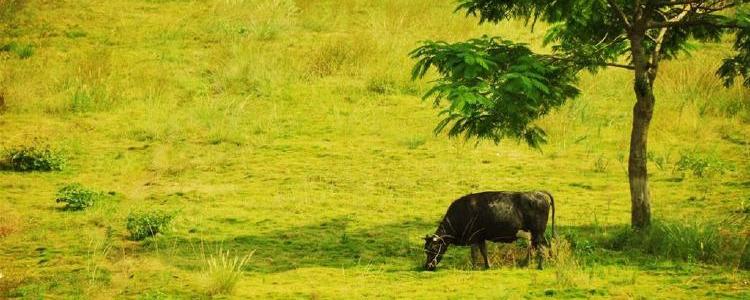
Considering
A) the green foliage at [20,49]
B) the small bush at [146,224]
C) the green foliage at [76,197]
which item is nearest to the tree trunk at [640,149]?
the small bush at [146,224]

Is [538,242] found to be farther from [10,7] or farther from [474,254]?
[10,7]

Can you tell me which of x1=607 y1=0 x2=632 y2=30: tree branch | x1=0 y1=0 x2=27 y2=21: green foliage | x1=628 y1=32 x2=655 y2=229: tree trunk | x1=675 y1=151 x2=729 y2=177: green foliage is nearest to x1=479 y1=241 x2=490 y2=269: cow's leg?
x1=628 y1=32 x2=655 y2=229: tree trunk

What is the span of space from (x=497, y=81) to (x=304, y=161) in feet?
22.1

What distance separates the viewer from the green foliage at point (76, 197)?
1424 cm

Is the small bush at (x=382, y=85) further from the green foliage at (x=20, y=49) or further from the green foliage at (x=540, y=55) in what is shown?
the green foliage at (x=20, y=49)

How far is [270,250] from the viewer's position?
41.1 feet

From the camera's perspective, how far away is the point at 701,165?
51.9ft

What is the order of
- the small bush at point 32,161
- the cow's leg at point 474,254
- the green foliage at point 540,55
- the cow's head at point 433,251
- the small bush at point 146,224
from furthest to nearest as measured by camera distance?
1. the small bush at point 32,161
2. the small bush at point 146,224
3. the cow's leg at point 474,254
4. the cow's head at point 433,251
5. the green foliage at point 540,55

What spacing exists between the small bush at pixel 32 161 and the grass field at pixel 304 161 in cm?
20

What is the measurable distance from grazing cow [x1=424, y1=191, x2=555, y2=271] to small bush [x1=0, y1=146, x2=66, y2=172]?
848 cm

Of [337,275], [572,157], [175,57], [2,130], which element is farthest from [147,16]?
[337,275]

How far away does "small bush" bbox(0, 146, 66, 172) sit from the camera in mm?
16484

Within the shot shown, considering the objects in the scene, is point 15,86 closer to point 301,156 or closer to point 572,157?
point 301,156

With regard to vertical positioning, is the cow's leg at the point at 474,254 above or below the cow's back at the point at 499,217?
below
